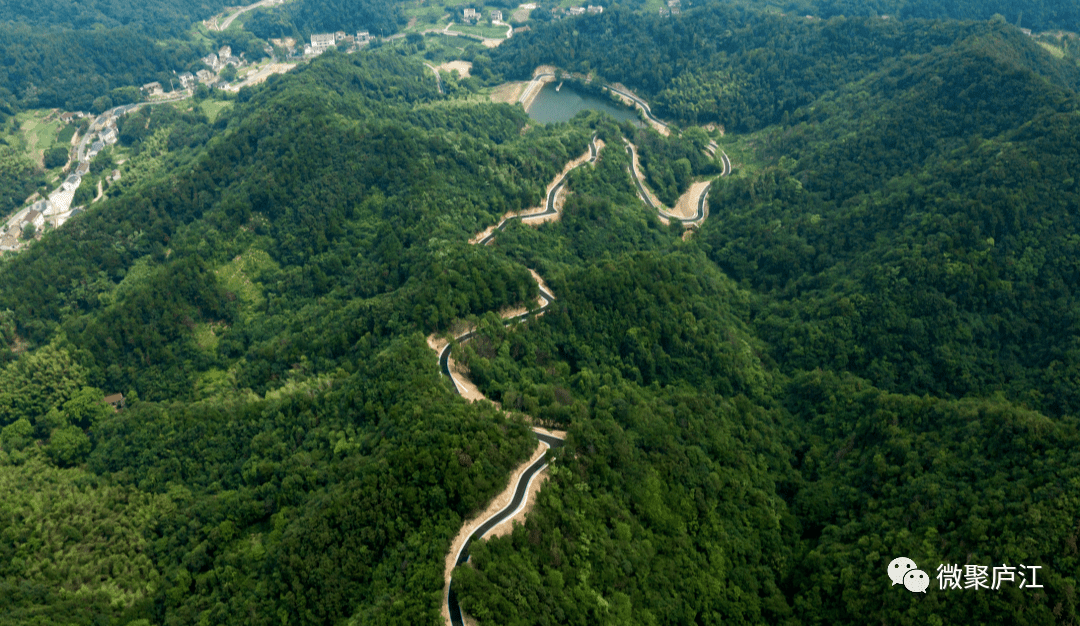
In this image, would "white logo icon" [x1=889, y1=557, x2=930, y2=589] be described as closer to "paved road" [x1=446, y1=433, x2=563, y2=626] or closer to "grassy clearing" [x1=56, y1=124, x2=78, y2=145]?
"paved road" [x1=446, y1=433, x2=563, y2=626]

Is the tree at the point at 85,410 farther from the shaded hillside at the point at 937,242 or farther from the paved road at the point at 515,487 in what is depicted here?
the shaded hillside at the point at 937,242

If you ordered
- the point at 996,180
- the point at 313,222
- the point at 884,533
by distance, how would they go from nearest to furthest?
the point at 884,533
the point at 996,180
the point at 313,222

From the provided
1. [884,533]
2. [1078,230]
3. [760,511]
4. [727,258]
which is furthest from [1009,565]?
[727,258]

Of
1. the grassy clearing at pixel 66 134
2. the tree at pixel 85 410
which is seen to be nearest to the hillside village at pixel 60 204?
the grassy clearing at pixel 66 134

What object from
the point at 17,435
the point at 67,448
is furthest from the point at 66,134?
the point at 67,448

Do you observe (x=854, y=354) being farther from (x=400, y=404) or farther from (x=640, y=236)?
(x=400, y=404)

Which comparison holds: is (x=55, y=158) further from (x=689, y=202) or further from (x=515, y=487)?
(x=515, y=487)
